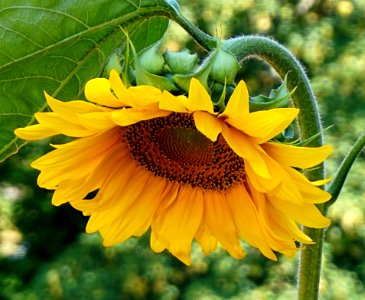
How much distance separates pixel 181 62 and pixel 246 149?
0.31 feet

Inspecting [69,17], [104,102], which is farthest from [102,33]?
[104,102]

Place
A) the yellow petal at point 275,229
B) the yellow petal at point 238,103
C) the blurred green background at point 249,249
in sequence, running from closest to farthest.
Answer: the yellow petal at point 238,103
the yellow petal at point 275,229
the blurred green background at point 249,249

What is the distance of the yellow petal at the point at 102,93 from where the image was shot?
2.58ft

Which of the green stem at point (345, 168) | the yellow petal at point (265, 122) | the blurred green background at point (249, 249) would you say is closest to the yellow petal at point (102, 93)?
the yellow petal at point (265, 122)

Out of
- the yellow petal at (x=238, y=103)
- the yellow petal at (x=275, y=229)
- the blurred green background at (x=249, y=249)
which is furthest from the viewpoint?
the blurred green background at (x=249, y=249)

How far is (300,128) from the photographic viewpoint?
95 cm

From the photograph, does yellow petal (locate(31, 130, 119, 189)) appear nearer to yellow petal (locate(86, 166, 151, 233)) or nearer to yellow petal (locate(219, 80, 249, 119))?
yellow petal (locate(86, 166, 151, 233))

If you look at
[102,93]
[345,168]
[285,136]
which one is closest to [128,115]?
[102,93]

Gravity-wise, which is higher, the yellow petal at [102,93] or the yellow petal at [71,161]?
the yellow petal at [102,93]

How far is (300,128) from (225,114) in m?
0.20

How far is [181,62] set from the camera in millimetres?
795

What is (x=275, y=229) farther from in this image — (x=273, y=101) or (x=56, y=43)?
(x=56, y=43)

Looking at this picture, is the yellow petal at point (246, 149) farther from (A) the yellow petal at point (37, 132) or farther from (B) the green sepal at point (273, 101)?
(A) the yellow petal at point (37, 132)

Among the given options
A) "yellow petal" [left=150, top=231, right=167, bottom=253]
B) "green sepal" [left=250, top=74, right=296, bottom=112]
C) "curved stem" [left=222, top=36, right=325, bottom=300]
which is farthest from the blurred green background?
"green sepal" [left=250, top=74, right=296, bottom=112]
